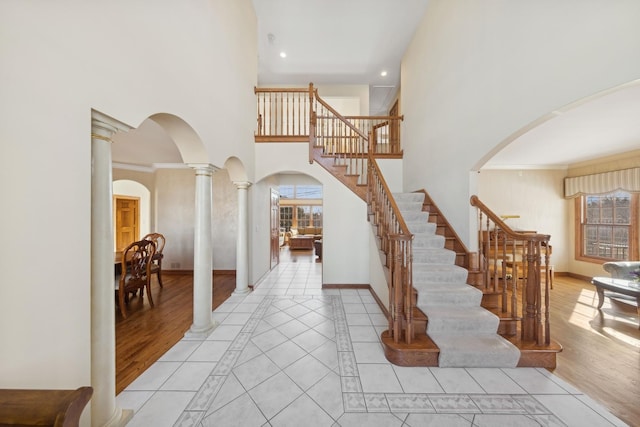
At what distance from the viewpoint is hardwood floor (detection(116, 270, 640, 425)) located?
74.7 inches

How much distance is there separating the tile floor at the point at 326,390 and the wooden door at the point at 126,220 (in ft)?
16.4

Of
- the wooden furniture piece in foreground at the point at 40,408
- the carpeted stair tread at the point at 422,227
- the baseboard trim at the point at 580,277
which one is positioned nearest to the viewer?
the wooden furniture piece in foreground at the point at 40,408

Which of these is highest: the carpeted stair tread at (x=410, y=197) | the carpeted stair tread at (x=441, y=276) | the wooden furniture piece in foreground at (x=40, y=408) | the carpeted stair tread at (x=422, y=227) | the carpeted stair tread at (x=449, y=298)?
the carpeted stair tread at (x=410, y=197)

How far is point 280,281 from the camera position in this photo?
4875mm

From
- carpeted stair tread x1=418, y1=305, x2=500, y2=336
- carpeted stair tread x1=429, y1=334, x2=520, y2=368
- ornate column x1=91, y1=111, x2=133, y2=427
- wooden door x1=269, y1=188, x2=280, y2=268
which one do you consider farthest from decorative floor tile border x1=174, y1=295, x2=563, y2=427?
wooden door x1=269, y1=188, x2=280, y2=268

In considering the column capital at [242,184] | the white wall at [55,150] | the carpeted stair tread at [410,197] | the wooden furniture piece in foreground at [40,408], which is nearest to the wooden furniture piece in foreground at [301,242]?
the column capital at [242,184]

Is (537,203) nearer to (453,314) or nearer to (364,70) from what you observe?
(453,314)

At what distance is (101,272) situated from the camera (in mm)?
1376

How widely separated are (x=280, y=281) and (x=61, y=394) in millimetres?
4204

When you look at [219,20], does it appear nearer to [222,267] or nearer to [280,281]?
[280,281]

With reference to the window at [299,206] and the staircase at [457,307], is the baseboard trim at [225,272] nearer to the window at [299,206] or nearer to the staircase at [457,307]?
the staircase at [457,307]

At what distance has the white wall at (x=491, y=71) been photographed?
61.6 inches

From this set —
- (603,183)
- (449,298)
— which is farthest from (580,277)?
(449,298)

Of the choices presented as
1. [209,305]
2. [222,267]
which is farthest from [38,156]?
[222,267]
